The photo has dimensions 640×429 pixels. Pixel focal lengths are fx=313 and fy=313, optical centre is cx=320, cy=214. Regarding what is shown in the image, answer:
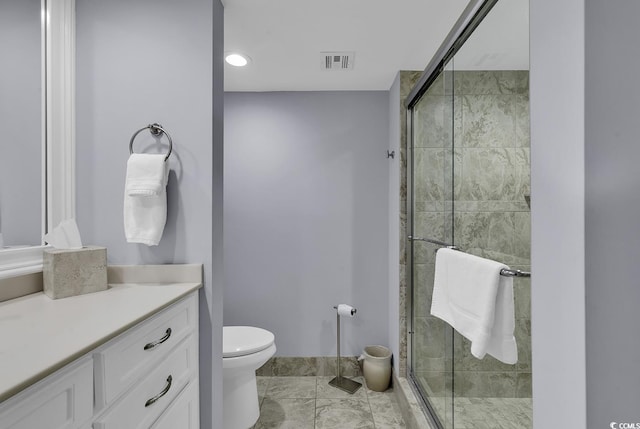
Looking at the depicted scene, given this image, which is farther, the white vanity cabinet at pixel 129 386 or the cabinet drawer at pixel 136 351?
the cabinet drawer at pixel 136 351

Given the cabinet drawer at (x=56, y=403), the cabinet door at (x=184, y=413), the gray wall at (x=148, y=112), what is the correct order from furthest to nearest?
the gray wall at (x=148, y=112), the cabinet door at (x=184, y=413), the cabinet drawer at (x=56, y=403)

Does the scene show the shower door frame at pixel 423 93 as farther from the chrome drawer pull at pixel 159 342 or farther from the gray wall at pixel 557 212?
the chrome drawer pull at pixel 159 342

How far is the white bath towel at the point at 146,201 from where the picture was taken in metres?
1.28

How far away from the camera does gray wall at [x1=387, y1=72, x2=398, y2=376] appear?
7.23 ft

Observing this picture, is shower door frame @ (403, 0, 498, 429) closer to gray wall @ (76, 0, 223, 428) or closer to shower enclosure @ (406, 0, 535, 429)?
shower enclosure @ (406, 0, 535, 429)

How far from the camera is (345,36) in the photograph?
1754mm

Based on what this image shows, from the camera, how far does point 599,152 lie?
61 cm

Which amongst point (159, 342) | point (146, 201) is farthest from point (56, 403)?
point (146, 201)

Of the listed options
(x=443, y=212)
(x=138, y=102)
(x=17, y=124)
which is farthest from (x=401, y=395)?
(x=17, y=124)

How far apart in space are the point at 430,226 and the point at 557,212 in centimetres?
116

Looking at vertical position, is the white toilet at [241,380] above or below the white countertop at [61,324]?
below

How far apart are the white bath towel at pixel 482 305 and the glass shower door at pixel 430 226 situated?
0.26m

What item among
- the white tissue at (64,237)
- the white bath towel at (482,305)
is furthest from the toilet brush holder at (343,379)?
the white tissue at (64,237)

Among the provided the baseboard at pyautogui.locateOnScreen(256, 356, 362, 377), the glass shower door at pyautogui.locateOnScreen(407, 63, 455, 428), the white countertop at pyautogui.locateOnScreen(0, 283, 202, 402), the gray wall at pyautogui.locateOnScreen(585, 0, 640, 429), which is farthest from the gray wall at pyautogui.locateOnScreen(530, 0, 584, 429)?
the baseboard at pyautogui.locateOnScreen(256, 356, 362, 377)
